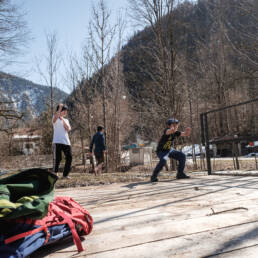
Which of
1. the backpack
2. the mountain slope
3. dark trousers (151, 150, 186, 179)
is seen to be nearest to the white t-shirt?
dark trousers (151, 150, 186, 179)

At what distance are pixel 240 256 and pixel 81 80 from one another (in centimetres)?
1258

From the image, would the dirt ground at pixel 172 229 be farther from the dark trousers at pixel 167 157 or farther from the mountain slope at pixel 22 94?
the mountain slope at pixel 22 94

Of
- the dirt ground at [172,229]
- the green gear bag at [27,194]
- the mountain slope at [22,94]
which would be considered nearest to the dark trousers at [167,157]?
the dirt ground at [172,229]

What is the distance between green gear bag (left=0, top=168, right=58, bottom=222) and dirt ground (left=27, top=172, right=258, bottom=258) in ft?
1.00

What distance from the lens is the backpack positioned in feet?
4.00

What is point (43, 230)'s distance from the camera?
138 centimetres

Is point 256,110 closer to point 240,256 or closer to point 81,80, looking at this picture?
point 240,256

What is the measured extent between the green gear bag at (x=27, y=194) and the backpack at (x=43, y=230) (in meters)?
0.07

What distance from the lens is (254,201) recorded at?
92.2 inches

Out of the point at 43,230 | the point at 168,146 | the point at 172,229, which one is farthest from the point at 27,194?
the point at 168,146

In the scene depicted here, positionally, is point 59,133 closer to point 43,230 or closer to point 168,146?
point 168,146

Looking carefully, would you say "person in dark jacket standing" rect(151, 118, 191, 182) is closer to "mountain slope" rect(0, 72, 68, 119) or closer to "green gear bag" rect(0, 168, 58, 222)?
"green gear bag" rect(0, 168, 58, 222)

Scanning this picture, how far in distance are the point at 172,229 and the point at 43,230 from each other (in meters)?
0.82

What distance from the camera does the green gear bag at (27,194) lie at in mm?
1244
